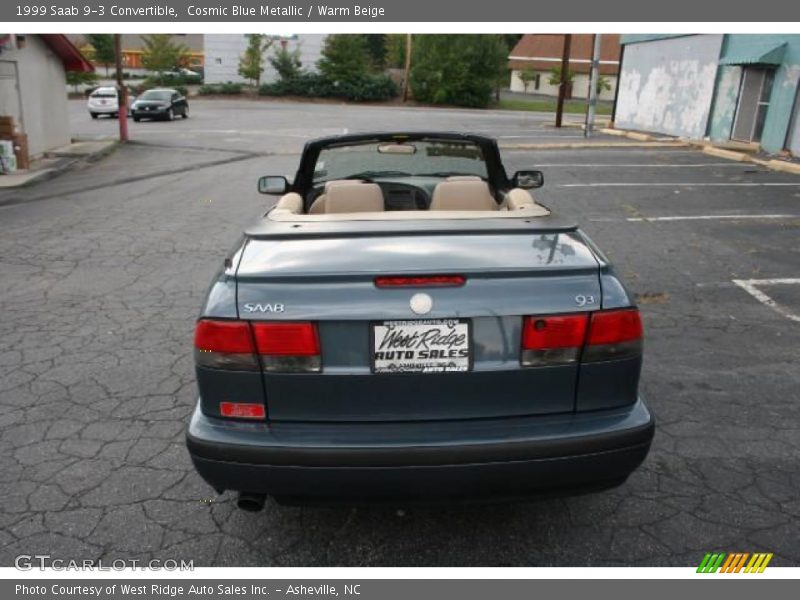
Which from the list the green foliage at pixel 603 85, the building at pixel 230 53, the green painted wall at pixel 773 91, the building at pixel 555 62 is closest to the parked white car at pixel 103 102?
the green painted wall at pixel 773 91

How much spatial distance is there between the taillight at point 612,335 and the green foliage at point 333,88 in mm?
54467

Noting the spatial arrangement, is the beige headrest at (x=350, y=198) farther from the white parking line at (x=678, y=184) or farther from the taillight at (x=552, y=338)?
the white parking line at (x=678, y=184)

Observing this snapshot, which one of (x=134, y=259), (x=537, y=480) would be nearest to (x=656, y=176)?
(x=134, y=259)

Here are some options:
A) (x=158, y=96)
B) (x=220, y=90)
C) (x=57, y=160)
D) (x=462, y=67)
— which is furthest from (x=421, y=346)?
(x=220, y=90)

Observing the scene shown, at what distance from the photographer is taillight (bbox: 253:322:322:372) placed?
227cm

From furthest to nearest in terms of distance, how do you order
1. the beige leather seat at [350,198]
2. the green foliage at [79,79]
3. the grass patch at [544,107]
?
the green foliage at [79,79] < the grass patch at [544,107] < the beige leather seat at [350,198]

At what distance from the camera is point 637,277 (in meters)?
6.46

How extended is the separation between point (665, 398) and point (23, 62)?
17.0 m

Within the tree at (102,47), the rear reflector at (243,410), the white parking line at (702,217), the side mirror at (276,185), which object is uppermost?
the tree at (102,47)

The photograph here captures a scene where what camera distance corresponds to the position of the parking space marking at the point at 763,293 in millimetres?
5457

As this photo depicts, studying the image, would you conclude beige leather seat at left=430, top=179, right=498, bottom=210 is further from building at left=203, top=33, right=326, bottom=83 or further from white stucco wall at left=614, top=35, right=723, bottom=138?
building at left=203, top=33, right=326, bottom=83

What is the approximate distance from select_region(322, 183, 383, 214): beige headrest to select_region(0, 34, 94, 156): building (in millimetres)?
13462

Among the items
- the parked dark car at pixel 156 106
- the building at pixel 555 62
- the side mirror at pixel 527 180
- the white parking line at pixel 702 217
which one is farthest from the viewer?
the building at pixel 555 62
